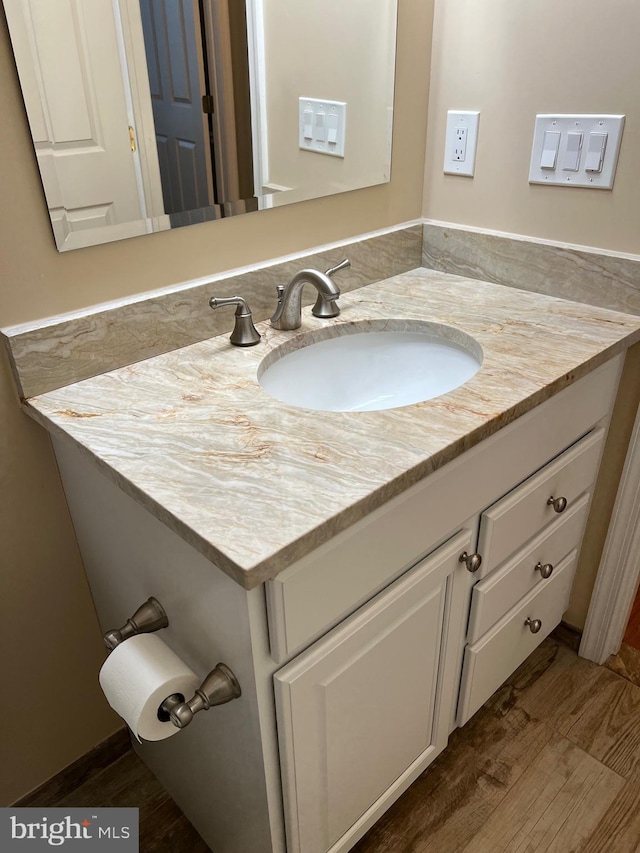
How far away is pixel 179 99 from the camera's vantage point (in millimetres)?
992

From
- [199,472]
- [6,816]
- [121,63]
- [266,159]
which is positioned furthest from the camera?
[266,159]

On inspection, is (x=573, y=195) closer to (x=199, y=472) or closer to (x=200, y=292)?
(x=200, y=292)

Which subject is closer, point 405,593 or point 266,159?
point 405,593

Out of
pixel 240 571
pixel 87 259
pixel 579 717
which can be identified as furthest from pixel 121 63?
pixel 579 717

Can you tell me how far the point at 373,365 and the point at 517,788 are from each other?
0.87 m

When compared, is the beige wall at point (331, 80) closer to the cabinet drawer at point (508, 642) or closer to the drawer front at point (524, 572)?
the drawer front at point (524, 572)

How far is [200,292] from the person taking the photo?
1111 millimetres

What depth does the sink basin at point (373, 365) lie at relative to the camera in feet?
3.84

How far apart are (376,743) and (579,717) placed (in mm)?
642

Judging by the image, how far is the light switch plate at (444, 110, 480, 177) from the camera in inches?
51.9

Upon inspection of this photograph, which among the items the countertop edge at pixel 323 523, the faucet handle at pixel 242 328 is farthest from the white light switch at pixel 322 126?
the countertop edge at pixel 323 523

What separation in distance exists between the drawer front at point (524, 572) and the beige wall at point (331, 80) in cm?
76

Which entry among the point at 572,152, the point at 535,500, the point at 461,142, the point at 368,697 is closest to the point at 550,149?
the point at 572,152

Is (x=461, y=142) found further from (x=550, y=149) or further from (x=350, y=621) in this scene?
(x=350, y=621)
